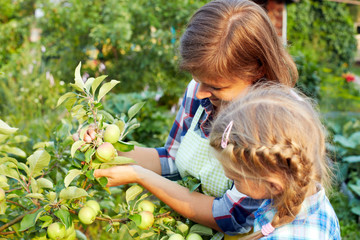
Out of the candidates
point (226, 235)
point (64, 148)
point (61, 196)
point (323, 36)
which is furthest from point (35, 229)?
point (323, 36)

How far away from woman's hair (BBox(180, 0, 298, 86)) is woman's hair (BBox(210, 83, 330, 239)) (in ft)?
0.88

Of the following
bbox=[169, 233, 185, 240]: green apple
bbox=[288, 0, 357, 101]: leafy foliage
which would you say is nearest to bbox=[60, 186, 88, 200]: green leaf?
bbox=[169, 233, 185, 240]: green apple

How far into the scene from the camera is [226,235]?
1478 mm

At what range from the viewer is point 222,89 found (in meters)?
1.43

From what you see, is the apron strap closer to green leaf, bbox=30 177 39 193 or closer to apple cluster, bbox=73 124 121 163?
apple cluster, bbox=73 124 121 163

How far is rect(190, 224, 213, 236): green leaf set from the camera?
4.67 ft

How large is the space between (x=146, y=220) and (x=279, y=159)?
0.51 metres

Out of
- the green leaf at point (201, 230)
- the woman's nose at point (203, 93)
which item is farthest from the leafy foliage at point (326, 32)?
the green leaf at point (201, 230)

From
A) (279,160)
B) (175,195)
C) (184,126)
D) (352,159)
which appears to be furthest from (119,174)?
(352,159)

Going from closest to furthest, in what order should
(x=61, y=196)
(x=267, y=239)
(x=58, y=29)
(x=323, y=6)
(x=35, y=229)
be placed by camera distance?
(x=267, y=239), (x=61, y=196), (x=35, y=229), (x=58, y=29), (x=323, y=6)

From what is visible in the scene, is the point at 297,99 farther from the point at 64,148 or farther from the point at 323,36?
the point at 323,36

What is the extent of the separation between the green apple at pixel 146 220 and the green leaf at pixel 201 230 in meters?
0.17

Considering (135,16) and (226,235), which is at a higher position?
(135,16)

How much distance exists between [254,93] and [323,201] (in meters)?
0.39
